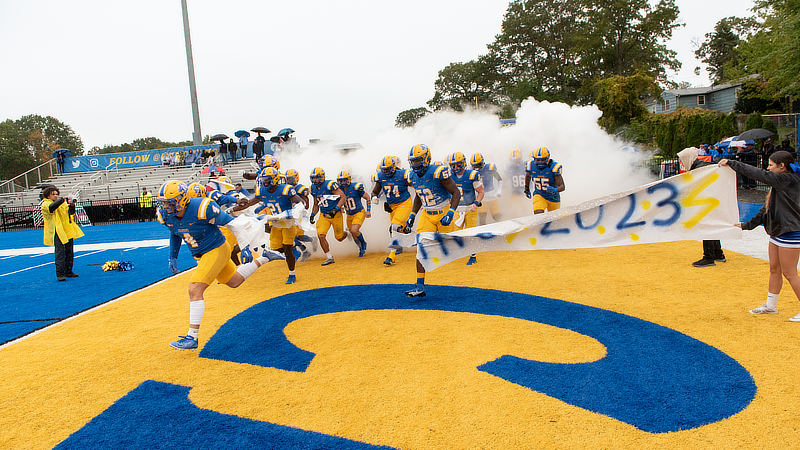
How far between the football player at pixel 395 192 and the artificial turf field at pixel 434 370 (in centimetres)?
202

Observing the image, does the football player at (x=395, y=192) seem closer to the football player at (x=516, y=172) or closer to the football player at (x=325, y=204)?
the football player at (x=325, y=204)

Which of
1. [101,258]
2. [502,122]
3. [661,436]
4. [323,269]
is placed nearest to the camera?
[661,436]

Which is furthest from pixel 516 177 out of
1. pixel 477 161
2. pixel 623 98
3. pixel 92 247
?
pixel 623 98

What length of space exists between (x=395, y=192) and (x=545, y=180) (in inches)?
119

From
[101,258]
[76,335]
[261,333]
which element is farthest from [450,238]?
[101,258]

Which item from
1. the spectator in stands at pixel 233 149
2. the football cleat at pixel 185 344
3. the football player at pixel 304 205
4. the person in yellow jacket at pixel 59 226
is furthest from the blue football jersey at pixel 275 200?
the spectator in stands at pixel 233 149

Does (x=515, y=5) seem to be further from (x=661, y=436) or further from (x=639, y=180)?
(x=661, y=436)

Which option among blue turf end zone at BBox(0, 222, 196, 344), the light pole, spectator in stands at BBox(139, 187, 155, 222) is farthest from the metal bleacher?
blue turf end zone at BBox(0, 222, 196, 344)

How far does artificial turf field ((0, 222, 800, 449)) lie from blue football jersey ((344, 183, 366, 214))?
2548mm

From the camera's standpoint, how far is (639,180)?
16.0 meters

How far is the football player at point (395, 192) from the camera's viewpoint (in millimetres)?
8938

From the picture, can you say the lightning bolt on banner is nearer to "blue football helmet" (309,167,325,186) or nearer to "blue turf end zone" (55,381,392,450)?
"blue turf end zone" (55,381,392,450)

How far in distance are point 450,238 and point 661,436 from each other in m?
3.39

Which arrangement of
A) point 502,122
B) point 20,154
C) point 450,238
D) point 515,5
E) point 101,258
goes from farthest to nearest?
point 20,154 → point 515,5 → point 502,122 → point 101,258 → point 450,238
